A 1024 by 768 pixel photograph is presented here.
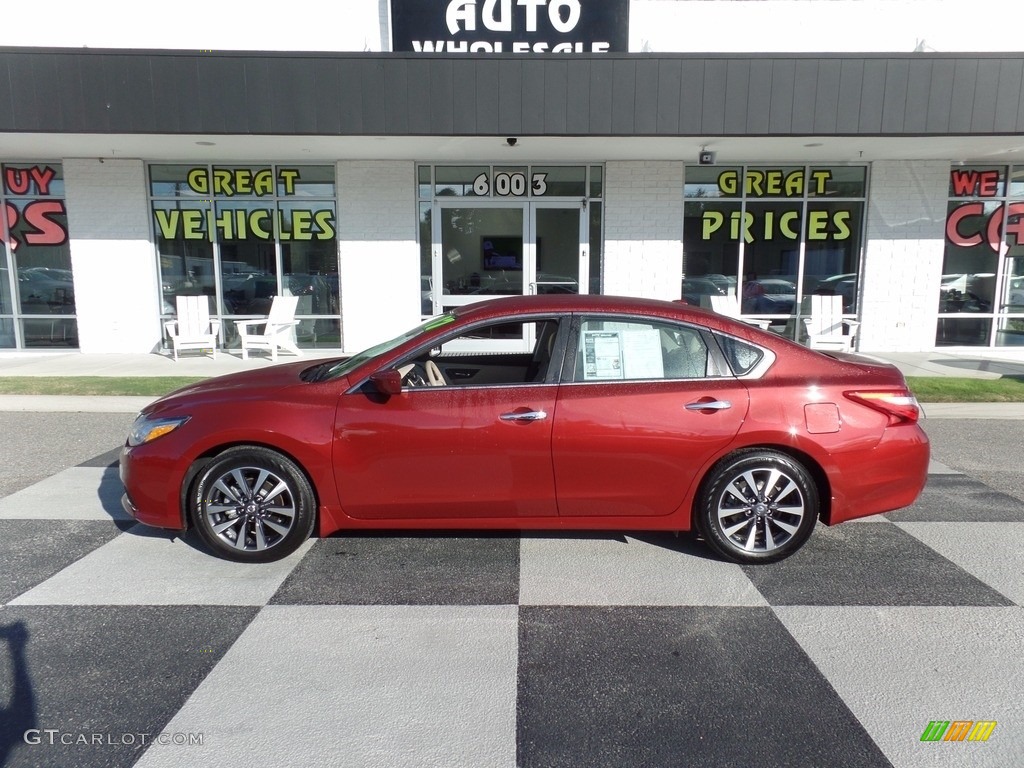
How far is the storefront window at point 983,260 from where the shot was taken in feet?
40.3

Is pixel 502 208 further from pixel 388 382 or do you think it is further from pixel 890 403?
pixel 890 403

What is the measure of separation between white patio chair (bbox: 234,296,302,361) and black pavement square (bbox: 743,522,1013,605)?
943 cm

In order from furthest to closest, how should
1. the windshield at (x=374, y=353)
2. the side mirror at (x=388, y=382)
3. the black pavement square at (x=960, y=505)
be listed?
the black pavement square at (x=960, y=505) → the windshield at (x=374, y=353) → the side mirror at (x=388, y=382)

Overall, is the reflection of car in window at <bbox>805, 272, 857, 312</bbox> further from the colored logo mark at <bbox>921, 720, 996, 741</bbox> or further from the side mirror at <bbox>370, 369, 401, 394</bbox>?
the colored logo mark at <bbox>921, 720, 996, 741</bbox>

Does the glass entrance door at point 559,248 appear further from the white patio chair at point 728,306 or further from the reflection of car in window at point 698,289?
Result: the white patio chair at point 728,306

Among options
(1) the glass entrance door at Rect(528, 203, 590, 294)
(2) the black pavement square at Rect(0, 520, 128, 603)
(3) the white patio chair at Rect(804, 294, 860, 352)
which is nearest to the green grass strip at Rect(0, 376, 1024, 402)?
(3) the white patio chair at Rect(804, 294, 860, 352)

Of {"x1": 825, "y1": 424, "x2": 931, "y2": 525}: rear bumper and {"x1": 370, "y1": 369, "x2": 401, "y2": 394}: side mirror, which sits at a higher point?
{"x1": 370, "y1": 369, "x2": 401, "y2": 394}: side mirror

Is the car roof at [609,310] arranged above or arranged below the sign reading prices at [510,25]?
below

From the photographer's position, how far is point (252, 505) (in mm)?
4027

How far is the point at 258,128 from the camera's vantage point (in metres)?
9.29

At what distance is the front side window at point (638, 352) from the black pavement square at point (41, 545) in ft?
10.7

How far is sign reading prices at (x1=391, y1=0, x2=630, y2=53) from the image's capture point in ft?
36.3

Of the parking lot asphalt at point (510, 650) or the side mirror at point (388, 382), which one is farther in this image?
the side mirror at point (388, 382)

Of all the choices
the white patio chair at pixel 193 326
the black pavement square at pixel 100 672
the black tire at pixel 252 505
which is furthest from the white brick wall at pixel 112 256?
the black pavement square at pixel 100 672
